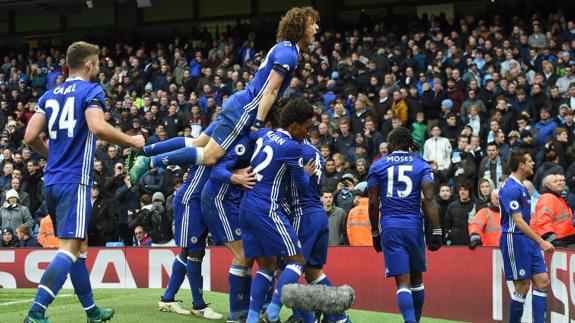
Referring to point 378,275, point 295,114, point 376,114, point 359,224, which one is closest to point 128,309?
point 295,114

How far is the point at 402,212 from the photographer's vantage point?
10219mm

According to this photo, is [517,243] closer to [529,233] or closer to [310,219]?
[529,233]

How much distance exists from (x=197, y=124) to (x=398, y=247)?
13.1 m

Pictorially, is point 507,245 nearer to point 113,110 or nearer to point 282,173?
point 282,173

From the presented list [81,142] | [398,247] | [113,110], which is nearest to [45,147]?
[81,142]

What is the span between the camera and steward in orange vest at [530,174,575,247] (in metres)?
13.1

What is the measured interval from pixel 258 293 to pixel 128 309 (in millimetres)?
2656

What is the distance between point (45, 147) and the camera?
Result: 9023mm

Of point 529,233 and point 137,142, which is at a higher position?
point 137,142

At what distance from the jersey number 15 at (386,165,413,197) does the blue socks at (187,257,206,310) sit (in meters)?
2.43

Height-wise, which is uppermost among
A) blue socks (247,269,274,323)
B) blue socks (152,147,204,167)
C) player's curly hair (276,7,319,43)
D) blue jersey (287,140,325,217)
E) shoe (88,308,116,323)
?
player's curly hair (276,7,319,43)

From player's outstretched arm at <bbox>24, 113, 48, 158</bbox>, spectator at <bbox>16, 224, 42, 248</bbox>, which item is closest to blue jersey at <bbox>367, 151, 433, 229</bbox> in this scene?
player's outstretched arm at <bbox>24, 113, 48, 158</bbox>

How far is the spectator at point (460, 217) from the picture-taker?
1523 centimetres

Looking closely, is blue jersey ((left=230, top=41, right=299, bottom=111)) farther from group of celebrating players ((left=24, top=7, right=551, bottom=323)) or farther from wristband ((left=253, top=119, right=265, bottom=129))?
wristband ((left=253, top=119, right=265, bottom=129))
